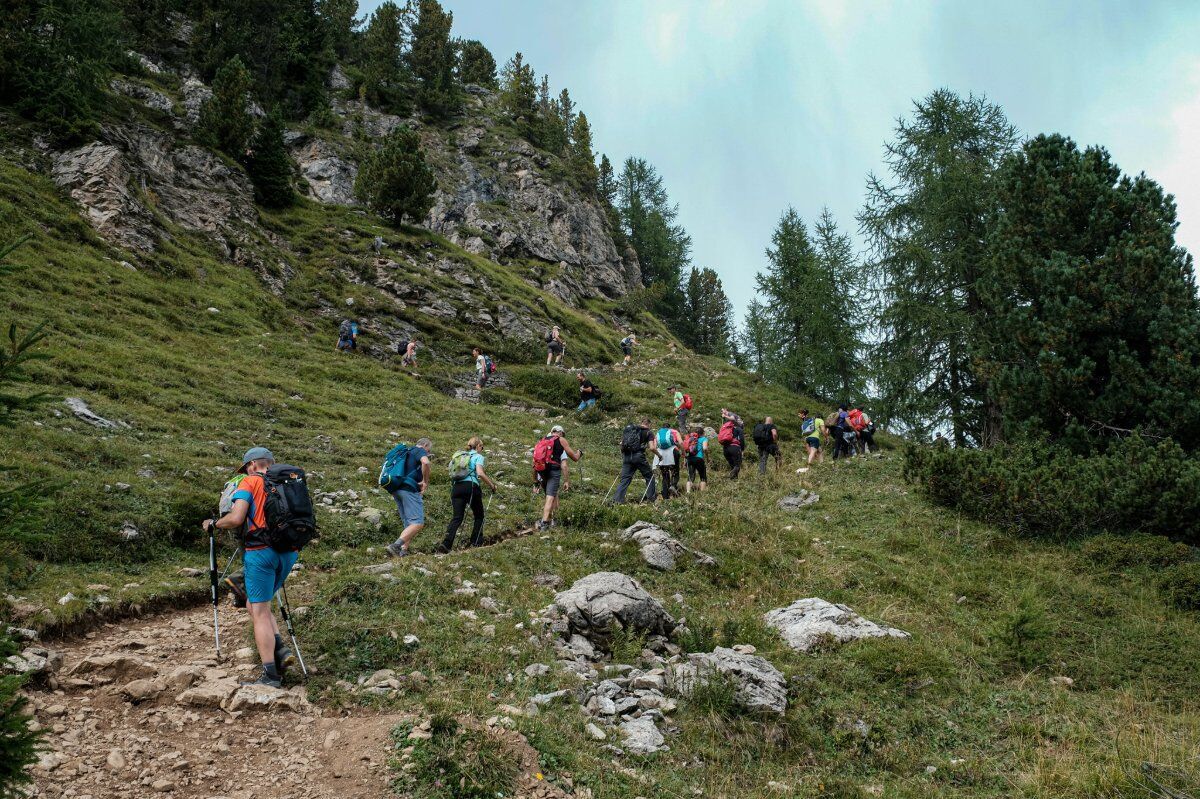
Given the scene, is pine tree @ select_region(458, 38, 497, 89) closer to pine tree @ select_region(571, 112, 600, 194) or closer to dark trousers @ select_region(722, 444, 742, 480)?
pine tree @ select_region(571, 112, 600, 194)

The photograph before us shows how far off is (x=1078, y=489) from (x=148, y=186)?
3408cm

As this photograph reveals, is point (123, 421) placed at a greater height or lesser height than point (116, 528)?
greater

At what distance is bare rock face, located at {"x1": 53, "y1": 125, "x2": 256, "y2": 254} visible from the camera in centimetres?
2511

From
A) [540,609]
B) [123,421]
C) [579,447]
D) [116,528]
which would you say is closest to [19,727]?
[540,609]

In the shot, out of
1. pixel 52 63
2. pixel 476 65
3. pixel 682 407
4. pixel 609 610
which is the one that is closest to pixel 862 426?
pixel 682 407

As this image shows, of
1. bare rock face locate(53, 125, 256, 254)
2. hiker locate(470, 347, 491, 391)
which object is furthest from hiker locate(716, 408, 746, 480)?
bare rock face locate(53, 125, 256, 254)

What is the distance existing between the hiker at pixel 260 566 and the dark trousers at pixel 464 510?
4.51 meters

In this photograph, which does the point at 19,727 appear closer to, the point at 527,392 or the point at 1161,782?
the point at 1161,782

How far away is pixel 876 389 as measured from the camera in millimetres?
26766

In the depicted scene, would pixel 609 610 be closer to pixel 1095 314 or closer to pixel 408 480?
pixel 408 480

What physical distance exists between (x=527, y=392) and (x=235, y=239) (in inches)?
579

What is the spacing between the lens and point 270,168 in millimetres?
36938

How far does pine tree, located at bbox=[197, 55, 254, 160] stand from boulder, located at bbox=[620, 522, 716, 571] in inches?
1369

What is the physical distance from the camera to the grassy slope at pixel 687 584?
662 cm
